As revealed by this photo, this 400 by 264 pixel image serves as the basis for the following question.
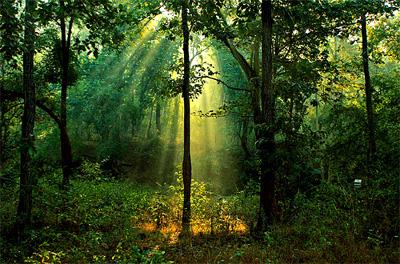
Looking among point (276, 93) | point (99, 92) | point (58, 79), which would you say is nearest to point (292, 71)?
point (276, 93)

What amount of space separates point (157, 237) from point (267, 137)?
15.7 ft

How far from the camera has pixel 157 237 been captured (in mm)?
10617

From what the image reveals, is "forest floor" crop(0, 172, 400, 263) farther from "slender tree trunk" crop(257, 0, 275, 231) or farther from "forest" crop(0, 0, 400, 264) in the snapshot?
"slender tree trunk" crop(257, 0, 275, 231)

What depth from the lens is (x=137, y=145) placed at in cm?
Result: 3331

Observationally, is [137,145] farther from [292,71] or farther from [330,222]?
[330,222]

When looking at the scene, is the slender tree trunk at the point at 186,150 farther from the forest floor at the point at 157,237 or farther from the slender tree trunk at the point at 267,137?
the slender tree trunk at the point at 267,137

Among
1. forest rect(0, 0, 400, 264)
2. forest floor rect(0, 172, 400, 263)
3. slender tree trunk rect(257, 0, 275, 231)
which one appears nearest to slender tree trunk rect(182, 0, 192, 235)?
forest rect(0, 0, 400, 264)

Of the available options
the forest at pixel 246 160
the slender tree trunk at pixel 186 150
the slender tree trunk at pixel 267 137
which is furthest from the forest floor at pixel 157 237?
the slender tree trunk at pixel 267 137

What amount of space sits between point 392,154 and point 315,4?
4.45 metres

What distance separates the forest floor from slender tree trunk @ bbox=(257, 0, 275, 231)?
2.17ft

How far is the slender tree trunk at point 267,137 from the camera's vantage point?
8766 mm

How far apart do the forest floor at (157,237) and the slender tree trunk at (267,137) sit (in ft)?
2.17

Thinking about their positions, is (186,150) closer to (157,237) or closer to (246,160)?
(246,160)

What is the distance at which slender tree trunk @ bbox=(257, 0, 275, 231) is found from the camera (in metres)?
8.77
